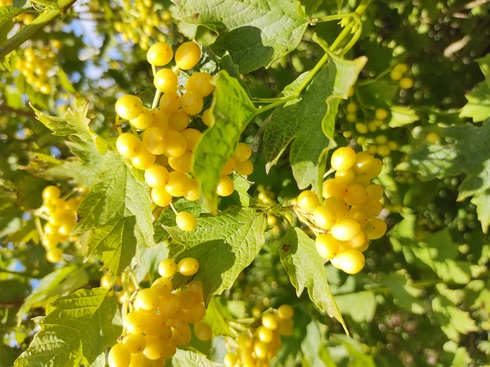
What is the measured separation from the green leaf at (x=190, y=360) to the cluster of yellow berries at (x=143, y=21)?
1460 mm

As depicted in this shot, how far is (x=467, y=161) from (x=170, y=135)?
1.07 m

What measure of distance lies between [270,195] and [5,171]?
4.58 feet

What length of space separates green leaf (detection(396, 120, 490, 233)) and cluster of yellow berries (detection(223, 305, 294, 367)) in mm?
710

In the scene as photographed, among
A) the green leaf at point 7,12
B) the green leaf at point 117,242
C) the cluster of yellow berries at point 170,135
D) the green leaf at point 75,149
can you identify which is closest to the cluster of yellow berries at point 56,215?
the green leaf at point 75,149

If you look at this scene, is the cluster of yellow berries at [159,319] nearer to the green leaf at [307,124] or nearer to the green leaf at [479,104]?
the green leaf at [307,124]

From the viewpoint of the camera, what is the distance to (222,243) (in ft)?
3.41

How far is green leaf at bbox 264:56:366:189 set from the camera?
0.83 metres

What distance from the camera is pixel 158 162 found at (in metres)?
0.96

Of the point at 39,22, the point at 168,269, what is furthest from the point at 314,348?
the point at 39,22

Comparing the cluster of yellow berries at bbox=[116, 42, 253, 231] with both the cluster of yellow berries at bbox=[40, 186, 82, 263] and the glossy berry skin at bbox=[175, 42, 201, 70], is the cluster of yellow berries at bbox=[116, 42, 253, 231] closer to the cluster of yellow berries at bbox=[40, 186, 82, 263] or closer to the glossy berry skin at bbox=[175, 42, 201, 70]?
the glossy berry skin at bbox=[175, 42, 201, 70]

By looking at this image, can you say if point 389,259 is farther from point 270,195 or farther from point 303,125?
point 303,125

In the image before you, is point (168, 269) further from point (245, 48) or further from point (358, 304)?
point (358, 304)

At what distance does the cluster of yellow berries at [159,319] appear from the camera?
105 cm

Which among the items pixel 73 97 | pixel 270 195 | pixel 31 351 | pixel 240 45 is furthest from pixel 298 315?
pixel 73 97
